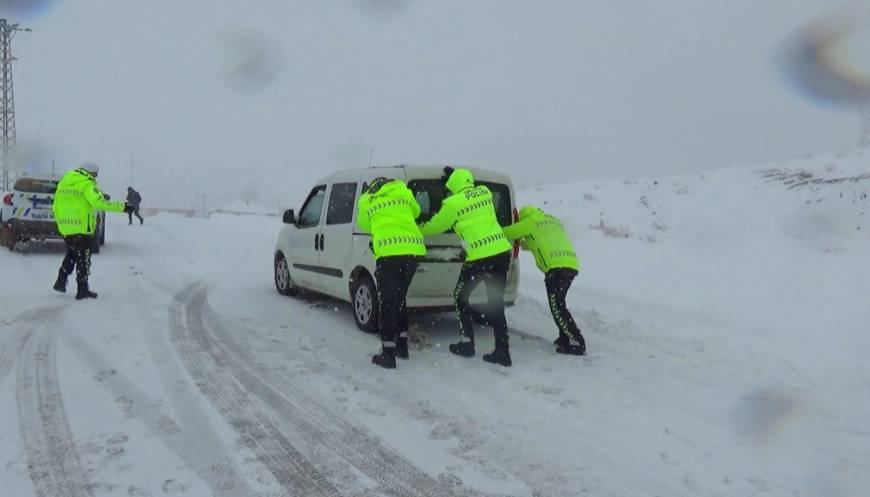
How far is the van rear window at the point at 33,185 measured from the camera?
38.4 feet

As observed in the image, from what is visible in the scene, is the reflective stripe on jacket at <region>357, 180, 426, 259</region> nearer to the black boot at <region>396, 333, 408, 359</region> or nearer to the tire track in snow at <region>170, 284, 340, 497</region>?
the black boot at <region>396, 333, 408, 359</region>

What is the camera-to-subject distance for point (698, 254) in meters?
9.55

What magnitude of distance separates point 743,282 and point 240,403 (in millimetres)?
6816

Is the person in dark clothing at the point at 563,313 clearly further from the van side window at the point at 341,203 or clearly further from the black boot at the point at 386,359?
the van side window at the point at 341,203

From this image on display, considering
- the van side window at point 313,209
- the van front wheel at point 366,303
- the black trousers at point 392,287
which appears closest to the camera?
the black trousers at point 392,287

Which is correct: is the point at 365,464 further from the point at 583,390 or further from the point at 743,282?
the point at 743,282

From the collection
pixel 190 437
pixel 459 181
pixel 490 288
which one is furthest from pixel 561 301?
pixel 190 437

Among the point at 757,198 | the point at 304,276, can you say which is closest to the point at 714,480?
the point at 304,276

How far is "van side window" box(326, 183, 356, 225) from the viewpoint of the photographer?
22.1 ft

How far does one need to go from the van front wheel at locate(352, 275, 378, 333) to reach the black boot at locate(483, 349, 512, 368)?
4.60 ft

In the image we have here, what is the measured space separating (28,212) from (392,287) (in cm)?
993

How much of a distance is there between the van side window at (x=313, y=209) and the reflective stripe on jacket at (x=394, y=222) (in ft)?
7.61

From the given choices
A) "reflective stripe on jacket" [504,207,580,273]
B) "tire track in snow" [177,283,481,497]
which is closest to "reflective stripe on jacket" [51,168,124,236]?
"tire track in snow" [177,283,481,497]

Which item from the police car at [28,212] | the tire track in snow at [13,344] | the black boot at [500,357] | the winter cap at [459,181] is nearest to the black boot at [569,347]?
the black boot at [500,357]
